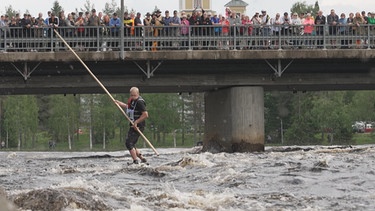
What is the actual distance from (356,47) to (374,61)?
2.51ft

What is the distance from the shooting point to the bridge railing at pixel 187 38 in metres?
29.2

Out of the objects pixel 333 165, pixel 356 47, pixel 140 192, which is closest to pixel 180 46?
pixel 356 47

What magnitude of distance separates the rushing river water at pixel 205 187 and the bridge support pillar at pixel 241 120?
1001cm

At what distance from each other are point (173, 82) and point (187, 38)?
1.78m

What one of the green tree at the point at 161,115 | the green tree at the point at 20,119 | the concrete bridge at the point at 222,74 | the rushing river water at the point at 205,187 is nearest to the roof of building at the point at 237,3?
the green tree at the point at 161,115

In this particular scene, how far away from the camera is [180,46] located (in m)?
29.4

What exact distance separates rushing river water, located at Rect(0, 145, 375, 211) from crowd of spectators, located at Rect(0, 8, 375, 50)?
35.0ft

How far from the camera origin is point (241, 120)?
1180 inches

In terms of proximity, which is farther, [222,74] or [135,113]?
[222,74]

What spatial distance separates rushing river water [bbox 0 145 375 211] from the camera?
1161 cm

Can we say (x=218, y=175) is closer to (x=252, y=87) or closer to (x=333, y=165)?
(x=333, y=165)

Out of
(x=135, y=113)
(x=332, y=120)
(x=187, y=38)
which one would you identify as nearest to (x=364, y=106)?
(x=332, y=120)

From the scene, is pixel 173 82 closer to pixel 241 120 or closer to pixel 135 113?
pixel 241 120

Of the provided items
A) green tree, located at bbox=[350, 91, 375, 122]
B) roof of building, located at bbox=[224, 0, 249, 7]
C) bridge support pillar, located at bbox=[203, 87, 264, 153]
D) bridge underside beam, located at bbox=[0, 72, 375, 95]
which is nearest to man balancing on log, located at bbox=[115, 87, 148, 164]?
bridge support pillar, located at bbox=[203, 87, 264, 153]
